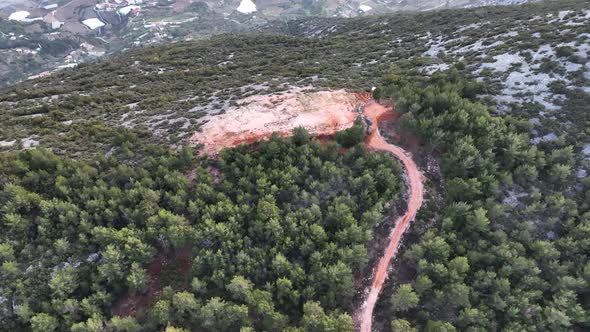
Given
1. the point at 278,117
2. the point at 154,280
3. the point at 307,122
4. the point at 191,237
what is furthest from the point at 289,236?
the point at 278,117

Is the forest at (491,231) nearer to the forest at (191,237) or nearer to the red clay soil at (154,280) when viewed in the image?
the forest at (191,237)

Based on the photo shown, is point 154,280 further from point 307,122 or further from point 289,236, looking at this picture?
point 307,122

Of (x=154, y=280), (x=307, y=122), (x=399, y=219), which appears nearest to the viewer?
(x=154, y=280)

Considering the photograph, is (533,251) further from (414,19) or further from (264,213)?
(414,19)

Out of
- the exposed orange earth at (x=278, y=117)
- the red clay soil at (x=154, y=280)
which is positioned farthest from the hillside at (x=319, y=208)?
the exposed orange earth at (x=278, y=117)

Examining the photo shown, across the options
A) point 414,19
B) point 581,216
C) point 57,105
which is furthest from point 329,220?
point 414,19

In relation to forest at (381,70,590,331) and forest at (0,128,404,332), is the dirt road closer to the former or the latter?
forest at (381,70,590,331)

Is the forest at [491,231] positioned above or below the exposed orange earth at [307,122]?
below
